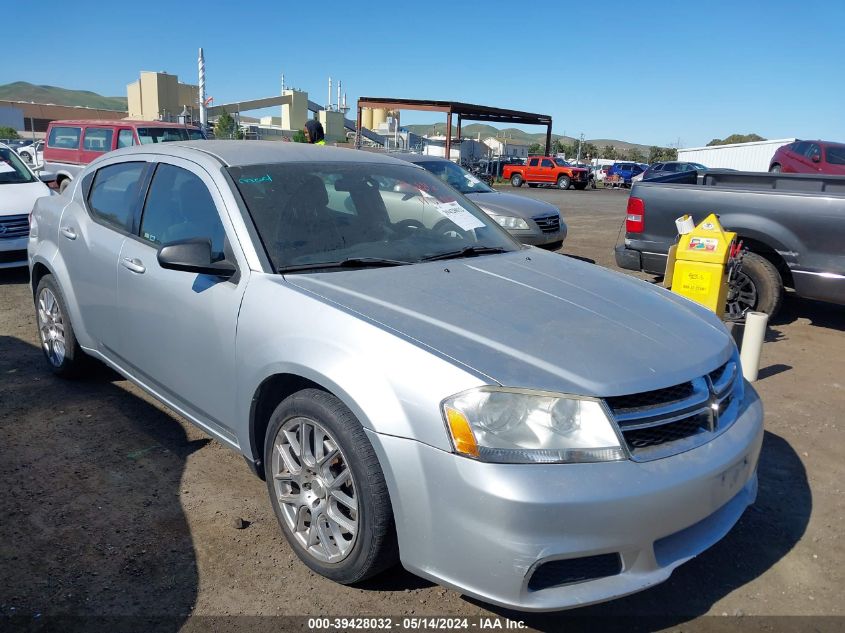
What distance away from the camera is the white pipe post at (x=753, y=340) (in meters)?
4.78

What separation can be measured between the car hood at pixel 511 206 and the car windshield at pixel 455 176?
1.09 feet

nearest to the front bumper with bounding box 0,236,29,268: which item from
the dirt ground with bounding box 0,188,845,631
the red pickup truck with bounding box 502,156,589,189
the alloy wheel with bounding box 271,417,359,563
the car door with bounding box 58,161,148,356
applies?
the dirt ground with bounding box 0,188,845,631

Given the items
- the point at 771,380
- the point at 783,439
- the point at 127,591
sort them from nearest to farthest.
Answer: the point at 127,591 < the point at 783,439 < the point at 771,380

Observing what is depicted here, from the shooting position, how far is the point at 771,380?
5273 millimetres

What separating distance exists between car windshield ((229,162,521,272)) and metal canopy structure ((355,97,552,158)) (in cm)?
2155

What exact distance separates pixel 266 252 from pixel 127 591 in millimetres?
1464

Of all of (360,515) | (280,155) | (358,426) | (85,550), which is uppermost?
(280,155)

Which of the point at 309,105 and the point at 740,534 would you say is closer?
the point at 740,534

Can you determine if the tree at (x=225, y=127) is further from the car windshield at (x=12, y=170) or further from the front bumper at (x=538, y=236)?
the front bumper at (x=538, y=236)

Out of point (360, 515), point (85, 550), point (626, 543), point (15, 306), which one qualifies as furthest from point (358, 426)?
point (15, 306)

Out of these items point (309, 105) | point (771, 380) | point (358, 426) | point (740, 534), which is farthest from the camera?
point (309, 105)

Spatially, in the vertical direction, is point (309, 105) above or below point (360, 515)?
above

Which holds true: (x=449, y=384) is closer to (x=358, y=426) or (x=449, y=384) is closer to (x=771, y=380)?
(x=358, y=426)

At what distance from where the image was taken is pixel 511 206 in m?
9.91
